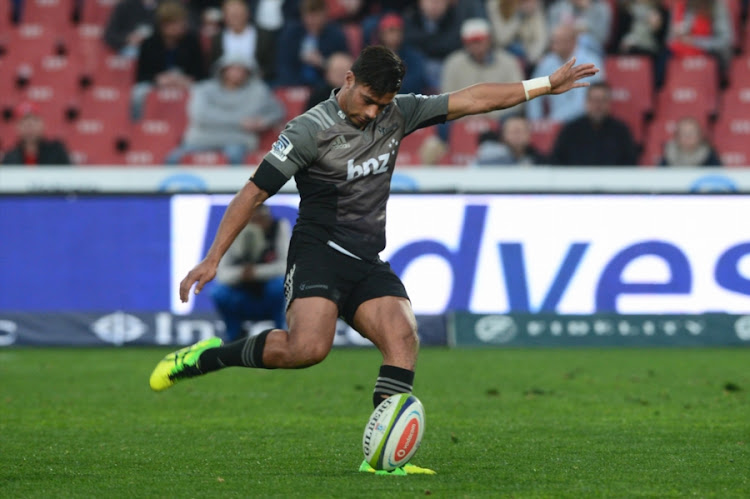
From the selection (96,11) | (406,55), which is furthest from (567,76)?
(96,11)

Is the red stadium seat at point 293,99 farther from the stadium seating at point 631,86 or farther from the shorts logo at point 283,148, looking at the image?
the shorts logo at point 283,148

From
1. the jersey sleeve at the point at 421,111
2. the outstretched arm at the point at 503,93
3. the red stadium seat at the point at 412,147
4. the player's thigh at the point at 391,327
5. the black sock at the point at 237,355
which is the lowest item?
the black sock at the point at 237,355

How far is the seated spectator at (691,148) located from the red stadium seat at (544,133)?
Answer: 5.45 feet

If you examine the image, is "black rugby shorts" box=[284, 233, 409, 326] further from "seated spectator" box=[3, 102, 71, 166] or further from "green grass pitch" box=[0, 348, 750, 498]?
"seated spectator" box=[3, 102, 71, 166]

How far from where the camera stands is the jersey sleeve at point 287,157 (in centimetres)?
648

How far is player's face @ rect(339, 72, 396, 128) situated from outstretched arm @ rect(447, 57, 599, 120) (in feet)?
1.56

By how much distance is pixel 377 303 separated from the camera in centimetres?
667

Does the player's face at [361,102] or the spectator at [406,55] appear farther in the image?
the spectator at [406,55]

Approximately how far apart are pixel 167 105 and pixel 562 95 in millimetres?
5210

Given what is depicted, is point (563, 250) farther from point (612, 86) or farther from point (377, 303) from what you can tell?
point (377, 303)

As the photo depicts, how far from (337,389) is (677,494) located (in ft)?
16.9

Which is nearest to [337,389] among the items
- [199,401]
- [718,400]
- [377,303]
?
[199,401]

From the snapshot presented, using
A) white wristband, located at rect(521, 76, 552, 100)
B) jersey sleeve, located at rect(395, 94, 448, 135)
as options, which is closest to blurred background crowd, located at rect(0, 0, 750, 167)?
white wristband, located at rect(521, 76, 552, 100)

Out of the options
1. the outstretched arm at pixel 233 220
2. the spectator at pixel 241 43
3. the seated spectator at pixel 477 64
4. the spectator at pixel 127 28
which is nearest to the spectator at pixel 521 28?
the seated spectator at pixel 477 64
